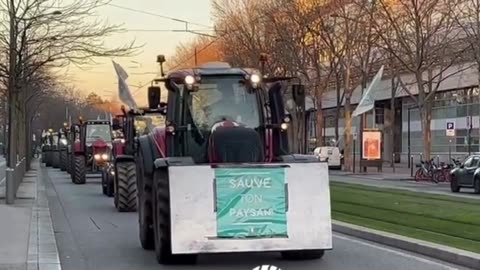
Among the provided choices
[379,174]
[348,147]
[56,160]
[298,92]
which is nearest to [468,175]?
[379,174]

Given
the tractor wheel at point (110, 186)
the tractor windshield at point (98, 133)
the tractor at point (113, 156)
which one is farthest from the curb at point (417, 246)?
the tractor windshield at point (98, 133)

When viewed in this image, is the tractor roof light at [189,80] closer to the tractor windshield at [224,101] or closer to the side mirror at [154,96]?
the tractor windshield at [224,101]

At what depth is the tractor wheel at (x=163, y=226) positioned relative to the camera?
40.8 feet

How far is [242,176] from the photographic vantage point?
480 inches

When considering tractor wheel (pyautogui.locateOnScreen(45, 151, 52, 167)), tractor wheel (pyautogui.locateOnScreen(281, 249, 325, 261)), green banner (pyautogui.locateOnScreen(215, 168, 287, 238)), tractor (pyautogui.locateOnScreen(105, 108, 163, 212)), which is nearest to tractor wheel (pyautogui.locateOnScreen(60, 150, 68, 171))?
tractor wheel (pyautogui.locateOnScreen(45, 151, 52, 167))

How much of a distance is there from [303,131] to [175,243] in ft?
192

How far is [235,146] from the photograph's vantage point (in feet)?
43.4

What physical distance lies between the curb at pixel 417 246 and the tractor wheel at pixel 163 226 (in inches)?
138

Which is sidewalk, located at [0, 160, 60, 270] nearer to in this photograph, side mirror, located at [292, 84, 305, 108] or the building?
side mirror, located at [292, 84, 305, 108]

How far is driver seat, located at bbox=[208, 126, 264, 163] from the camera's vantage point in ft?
43.3

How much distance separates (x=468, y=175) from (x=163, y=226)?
2354 centimetres

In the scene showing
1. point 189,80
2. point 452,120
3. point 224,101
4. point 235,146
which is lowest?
point 235,146

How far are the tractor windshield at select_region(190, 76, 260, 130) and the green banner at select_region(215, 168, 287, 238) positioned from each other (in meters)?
1.95

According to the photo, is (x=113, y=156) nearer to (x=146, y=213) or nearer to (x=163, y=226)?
(x=146, y=213)
